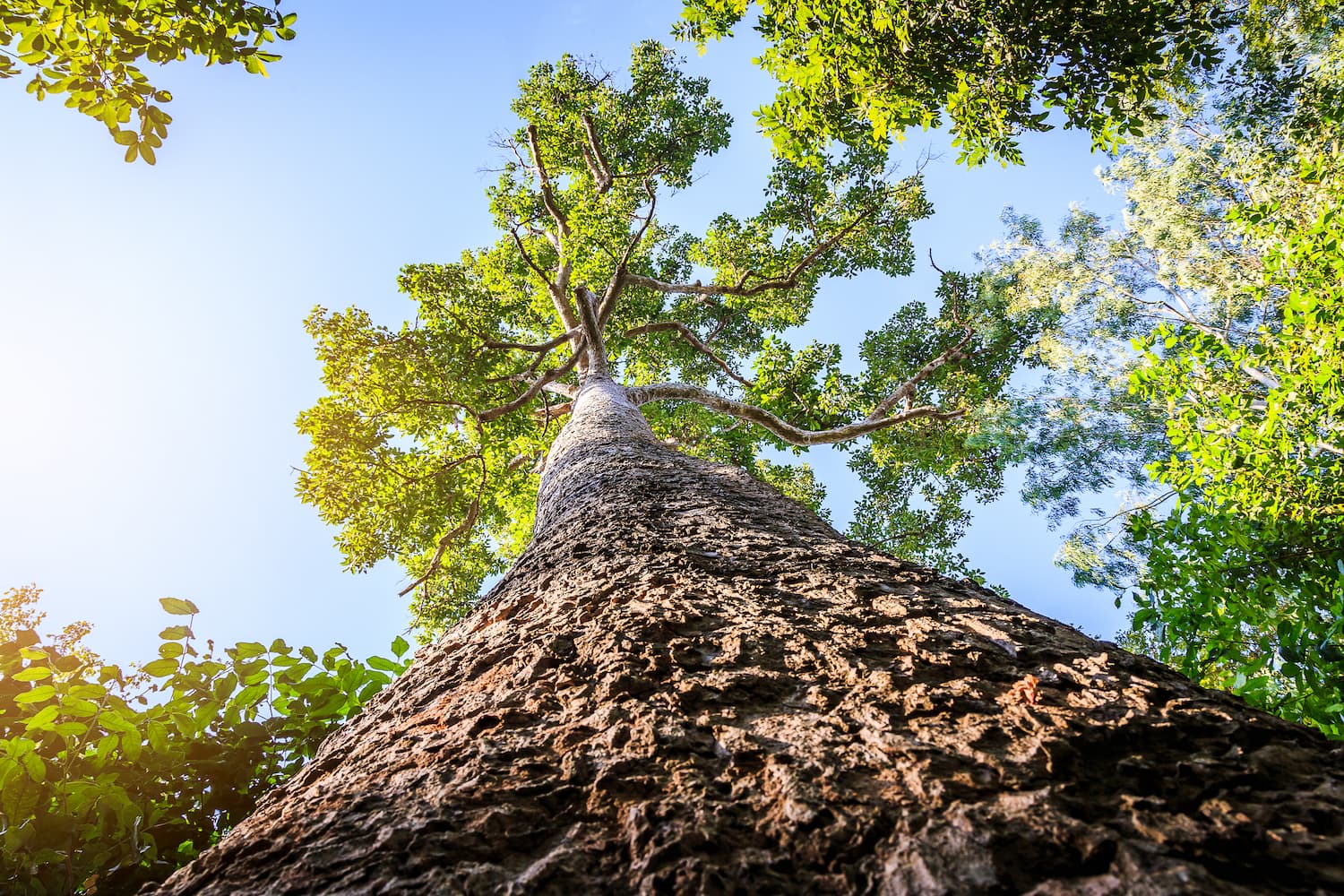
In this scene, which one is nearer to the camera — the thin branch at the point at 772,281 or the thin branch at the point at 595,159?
the thin branch at the point at 772,281

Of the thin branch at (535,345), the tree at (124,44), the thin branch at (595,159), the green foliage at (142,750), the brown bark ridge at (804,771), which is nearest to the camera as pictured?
the brown bark ridge at (804,771)

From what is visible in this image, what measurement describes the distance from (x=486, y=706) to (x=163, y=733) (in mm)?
1543

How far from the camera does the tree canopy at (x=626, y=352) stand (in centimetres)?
718

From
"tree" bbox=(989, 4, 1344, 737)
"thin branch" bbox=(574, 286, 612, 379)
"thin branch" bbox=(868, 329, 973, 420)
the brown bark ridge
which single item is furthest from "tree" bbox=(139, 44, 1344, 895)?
"thin branch" bbox=(868, 329, 973, 420)

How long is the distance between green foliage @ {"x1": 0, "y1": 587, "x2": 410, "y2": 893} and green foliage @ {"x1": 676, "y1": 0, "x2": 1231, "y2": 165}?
16.7 feet

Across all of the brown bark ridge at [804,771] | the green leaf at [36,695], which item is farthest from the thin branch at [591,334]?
the brown bark ridge at [804,771]

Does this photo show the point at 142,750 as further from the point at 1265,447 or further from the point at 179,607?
the point at 1265,447

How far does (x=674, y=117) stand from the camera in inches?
523

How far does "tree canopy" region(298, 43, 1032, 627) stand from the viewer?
7.18m

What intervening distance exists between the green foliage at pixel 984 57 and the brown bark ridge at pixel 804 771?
449 cm

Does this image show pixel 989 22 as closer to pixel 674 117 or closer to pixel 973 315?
pixel 973 315

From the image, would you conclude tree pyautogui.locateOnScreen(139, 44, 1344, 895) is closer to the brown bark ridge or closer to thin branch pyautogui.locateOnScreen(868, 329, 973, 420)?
the brown bark ridge

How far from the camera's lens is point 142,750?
6.40 feet

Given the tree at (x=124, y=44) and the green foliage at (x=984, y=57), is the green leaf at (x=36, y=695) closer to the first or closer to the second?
the tree at (x=124, y=44)
